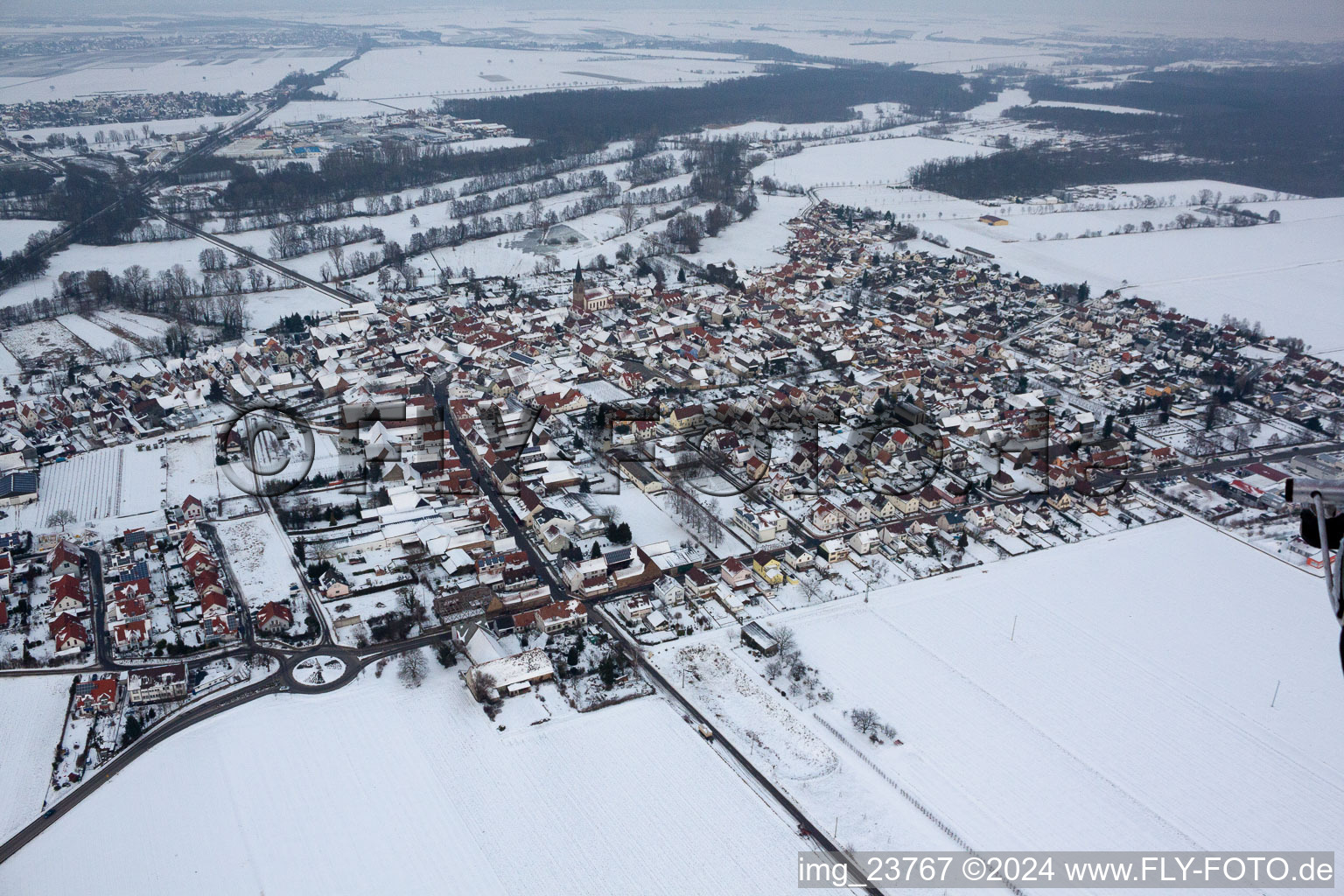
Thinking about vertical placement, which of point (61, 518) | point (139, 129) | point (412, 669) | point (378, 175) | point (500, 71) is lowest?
point (412, 669)

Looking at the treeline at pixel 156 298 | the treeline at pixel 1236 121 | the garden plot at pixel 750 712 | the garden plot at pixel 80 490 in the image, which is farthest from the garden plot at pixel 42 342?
the treeline at pixel 1236 121

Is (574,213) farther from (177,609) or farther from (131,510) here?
(177,609)

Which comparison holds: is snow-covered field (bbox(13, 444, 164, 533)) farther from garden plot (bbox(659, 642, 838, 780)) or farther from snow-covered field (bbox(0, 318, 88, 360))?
garden plot (bbox(659, 642, 838, 780))

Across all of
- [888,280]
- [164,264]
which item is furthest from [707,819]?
[164,264]

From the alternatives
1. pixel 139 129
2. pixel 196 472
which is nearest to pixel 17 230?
pixel 196 472

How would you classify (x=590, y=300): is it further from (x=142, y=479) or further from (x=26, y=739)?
(x=26, y=739)
